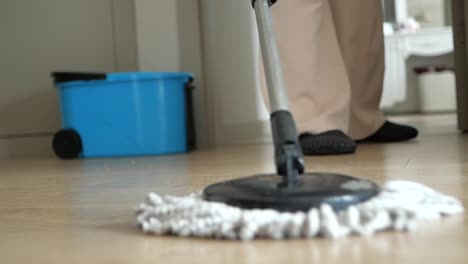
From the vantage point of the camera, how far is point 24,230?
0.69m

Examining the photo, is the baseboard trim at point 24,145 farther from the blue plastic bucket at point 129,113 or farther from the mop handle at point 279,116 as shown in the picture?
the mop handle at point 279,116

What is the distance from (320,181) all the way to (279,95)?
3.6 inches

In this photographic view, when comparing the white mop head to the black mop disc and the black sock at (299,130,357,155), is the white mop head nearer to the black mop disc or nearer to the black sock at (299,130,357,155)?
the black mop disc

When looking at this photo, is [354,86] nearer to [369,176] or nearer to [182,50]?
[182,50]

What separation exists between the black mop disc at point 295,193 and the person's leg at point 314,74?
77 centimetres

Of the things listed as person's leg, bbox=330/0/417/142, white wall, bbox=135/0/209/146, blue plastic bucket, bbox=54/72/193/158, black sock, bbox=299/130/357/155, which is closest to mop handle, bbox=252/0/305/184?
black sock, bbox=299/130/357/155

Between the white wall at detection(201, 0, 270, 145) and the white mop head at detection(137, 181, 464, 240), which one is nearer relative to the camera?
the white mop head at detection(137, 181, 464, 240)

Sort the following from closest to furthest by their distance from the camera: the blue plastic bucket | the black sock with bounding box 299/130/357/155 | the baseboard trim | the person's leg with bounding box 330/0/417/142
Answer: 1. the black sock with bounding box 299/130/357/155
2. the person's leg with bounding box 330/0/417/142
3. the blue plastic bucket
4. the baseboard trim

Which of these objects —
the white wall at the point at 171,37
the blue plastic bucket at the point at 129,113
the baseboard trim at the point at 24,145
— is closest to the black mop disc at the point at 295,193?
the blue plastic bucket at the point at 129,113

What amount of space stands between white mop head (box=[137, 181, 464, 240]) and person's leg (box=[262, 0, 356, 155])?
2.67ft

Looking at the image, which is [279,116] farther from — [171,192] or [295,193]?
[171,192]

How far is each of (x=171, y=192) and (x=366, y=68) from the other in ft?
3.24

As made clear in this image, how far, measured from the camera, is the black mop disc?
1.82 ft

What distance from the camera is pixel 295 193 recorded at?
22.2 inches
